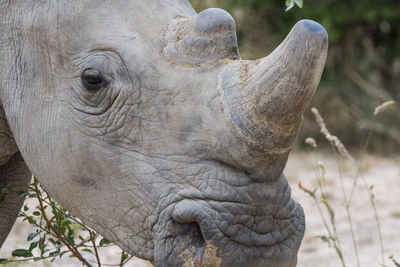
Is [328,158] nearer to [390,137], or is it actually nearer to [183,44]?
[390,137]

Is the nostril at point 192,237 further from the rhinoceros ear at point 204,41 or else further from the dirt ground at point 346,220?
the dirt ground at point 346,220

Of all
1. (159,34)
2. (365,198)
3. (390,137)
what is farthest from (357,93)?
(159,34)

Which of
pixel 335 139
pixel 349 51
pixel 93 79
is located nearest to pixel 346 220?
pixel 335 139

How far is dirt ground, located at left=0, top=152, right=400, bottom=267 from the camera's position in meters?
5.88

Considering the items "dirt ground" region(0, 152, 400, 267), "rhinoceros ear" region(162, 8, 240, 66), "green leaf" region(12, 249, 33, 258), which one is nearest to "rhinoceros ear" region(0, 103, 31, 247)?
"green leaf" region(12, 249, 33, 258)

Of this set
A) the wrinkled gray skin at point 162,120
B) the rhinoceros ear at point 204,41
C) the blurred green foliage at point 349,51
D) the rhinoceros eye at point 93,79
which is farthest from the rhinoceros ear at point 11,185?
the blurred green foliage at point 349,51

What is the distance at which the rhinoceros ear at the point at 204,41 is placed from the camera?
2.85 m

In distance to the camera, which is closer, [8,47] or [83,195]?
[83,195]

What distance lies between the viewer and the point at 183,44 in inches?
114

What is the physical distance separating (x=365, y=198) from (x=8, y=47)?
17.4 ft

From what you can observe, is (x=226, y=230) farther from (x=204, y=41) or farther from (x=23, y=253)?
(x=23, y=253)

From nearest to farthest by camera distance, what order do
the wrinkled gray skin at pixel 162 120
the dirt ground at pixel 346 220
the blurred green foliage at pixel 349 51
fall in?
the wrinkled gray skin at pixel 162 120 < the dirt ground at pixel 346 220 < the blurred green foliage at pixel 349 51

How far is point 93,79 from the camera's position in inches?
119

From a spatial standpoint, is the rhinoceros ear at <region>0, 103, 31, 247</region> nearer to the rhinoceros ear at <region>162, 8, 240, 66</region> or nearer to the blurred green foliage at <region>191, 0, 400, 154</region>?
the rhinoceros ear at <region>162, 8, 240, 66</region>
